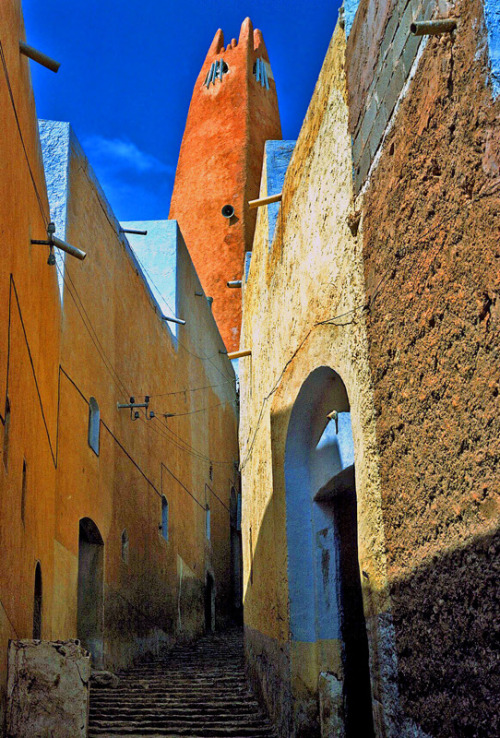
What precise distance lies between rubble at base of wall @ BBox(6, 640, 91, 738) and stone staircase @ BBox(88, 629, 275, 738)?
2.68 feet

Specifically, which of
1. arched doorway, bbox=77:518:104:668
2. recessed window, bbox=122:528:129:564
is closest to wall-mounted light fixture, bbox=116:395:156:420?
recessed window, bbox=122:528:129:564

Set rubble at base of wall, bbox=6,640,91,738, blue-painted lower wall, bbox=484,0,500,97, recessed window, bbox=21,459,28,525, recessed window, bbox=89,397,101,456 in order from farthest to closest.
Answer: recessed window, bbox=89,397,101,456
recessed window, bbox=21,459,28,525
rubble at base of wall, bbox=6,640,91,738
blue-painted lower wall, bbox=484,0,500,97

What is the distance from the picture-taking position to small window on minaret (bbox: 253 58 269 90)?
1329 inches

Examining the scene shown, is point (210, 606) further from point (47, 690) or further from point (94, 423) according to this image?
point (47, 690)

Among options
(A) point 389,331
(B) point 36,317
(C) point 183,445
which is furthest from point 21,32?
(C) point 183,445

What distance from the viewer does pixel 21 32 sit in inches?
282

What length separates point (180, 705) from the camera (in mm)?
8469

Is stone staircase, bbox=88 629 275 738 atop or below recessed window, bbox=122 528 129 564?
below

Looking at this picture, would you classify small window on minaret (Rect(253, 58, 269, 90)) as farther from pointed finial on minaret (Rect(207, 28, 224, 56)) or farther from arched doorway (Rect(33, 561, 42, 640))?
arched doorway (Rect(33, 561, 42, 640))

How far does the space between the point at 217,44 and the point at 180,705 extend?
31.9 metres

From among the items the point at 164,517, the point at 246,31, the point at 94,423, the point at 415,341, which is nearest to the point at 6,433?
the point at 415,341

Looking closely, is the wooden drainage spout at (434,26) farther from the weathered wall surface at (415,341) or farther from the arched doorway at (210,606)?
the arched doorway at (210,606)

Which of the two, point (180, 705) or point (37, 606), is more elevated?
point (37, 606)

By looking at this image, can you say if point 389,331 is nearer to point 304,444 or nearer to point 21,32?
point 304,444
